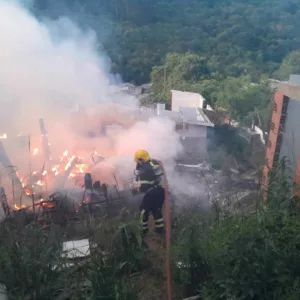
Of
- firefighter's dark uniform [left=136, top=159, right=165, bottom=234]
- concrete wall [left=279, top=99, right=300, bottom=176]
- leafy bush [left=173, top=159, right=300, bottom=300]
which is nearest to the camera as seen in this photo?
leafy bush [left=173, top=159, right=300, bottom=300]

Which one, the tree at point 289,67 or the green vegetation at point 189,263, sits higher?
the green vegetation at point 189,263

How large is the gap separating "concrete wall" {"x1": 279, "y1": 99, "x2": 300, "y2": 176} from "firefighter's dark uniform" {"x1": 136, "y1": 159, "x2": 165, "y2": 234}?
2.14 metres

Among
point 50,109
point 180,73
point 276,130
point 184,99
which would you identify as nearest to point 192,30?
point 180,73

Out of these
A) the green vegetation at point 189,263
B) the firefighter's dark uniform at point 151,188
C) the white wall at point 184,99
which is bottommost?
the white wall at point 184,99

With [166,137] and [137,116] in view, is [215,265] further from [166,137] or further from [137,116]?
[137,116]

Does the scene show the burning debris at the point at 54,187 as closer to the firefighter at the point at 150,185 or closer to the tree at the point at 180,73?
the firefighter at the point at 150,185

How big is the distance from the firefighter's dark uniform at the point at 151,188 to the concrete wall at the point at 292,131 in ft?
7.03

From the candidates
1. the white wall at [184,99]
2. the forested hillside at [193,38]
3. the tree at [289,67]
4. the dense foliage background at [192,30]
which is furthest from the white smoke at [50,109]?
the tree at [289,67]

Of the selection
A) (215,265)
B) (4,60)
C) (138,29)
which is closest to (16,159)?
(4,60)

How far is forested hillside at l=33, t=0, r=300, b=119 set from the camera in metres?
28.5

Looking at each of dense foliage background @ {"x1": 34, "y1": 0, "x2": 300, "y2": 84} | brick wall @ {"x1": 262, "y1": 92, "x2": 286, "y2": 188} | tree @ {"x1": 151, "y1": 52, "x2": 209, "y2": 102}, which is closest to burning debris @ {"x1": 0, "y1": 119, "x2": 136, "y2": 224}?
brick wall @ {"x1": 262, "y1": 92, "x2": 286, "y2": 188}

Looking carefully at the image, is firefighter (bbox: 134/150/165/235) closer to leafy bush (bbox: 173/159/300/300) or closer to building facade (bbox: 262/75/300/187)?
building facade (bbox: 262/75/300/187)

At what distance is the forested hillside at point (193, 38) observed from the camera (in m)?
28.5

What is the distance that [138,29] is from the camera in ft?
126
